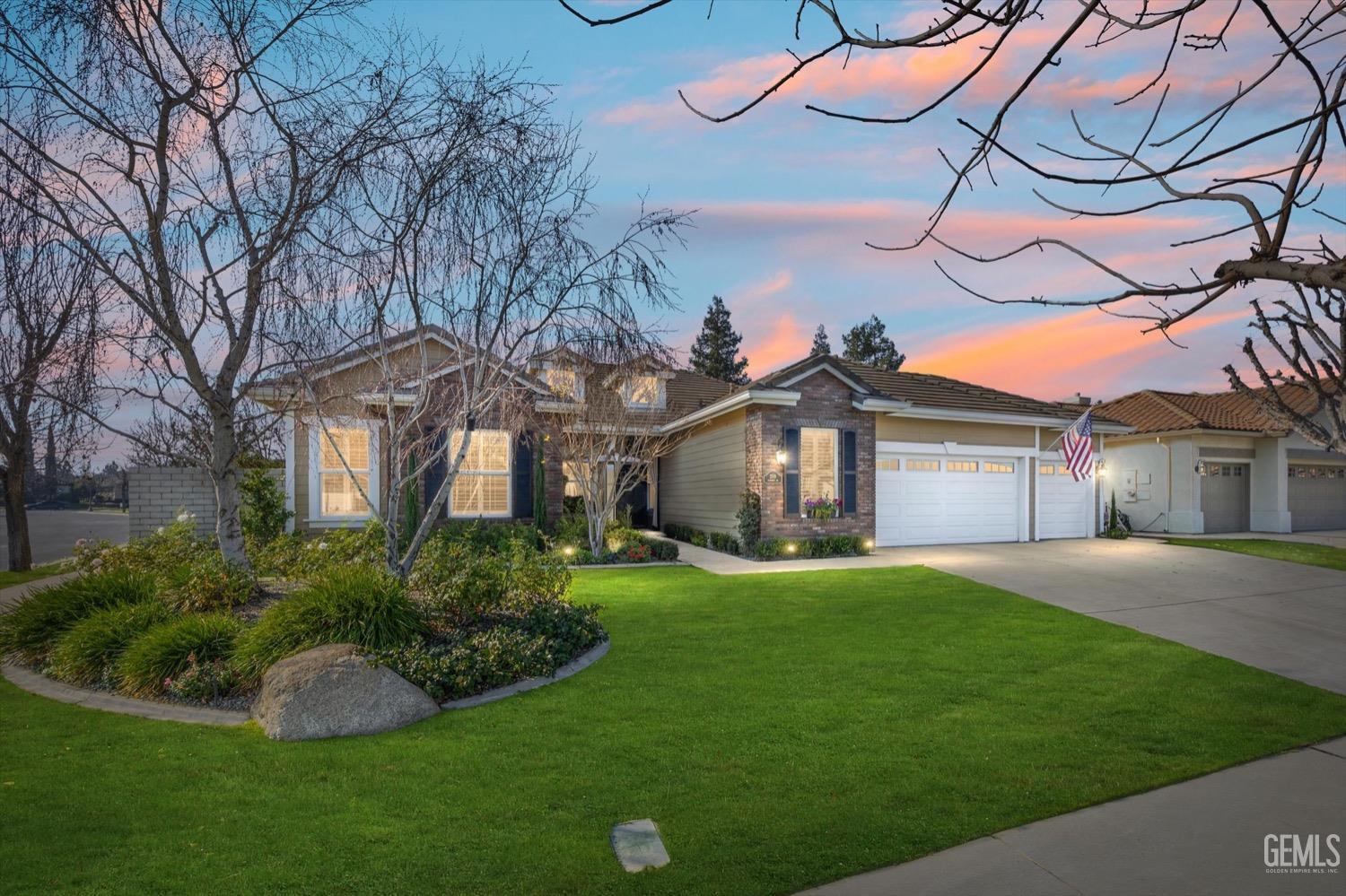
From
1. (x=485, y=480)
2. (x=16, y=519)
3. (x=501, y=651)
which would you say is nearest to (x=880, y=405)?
(x=485, y=480)

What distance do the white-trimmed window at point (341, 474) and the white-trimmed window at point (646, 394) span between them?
5.63 meters

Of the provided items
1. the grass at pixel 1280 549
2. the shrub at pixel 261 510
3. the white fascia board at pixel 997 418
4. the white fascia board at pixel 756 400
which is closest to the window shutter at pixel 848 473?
the white fascia board at pixel 997 418

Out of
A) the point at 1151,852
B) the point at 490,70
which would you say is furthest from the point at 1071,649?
the point at 490,70

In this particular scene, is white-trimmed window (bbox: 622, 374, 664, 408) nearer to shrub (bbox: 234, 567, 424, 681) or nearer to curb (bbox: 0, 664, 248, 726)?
shrub (bbox: 234, 567, 424, 681)

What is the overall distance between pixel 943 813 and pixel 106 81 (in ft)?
32.0

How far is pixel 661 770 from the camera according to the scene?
4.52 meters

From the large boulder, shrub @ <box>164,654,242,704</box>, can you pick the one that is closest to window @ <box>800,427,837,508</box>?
the large boulder

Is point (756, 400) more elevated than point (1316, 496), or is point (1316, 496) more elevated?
point (756, 400)

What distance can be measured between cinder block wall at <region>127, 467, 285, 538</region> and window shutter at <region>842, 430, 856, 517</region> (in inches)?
535

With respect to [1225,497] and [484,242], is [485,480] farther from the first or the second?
[1225,497]

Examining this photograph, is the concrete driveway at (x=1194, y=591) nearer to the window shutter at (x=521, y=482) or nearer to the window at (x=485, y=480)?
the window shutter at (x=521, y=482)

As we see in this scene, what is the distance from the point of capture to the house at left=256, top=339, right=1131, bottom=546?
1593cm

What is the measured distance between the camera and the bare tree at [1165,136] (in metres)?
1.95

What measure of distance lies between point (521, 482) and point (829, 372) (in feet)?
25.0
